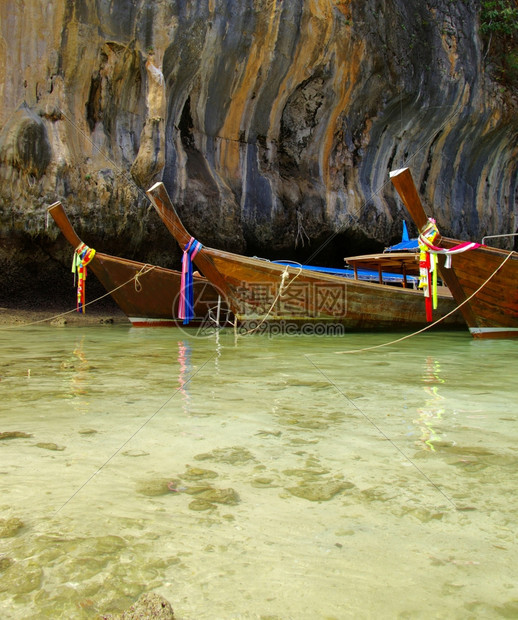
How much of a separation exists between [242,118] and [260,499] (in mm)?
11311

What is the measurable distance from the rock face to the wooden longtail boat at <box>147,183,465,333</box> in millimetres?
3335

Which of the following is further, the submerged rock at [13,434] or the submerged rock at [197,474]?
the submerged rock at [13,434]

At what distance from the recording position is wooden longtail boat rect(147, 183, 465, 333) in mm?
7164

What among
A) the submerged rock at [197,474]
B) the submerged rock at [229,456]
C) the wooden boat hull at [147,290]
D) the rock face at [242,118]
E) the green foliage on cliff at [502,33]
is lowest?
the submerged rock at [229,456]

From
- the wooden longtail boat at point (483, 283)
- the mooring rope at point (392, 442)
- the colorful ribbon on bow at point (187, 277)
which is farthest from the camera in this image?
the colorful ribbon on bow at point (187, 277)

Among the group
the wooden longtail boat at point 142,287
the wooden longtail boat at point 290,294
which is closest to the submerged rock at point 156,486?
the wooden longtail boat at point 290,294

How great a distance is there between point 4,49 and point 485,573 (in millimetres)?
10998

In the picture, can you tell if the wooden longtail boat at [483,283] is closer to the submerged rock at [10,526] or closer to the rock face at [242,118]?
the rock face at [242,118]

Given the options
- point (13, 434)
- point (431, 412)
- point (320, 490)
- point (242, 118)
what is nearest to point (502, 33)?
point (242, 118)

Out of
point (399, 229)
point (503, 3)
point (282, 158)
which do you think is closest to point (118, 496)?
point (282, 158)

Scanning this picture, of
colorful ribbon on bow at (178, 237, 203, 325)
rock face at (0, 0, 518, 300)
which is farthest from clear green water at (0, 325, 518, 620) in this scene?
rock face at (0, 0, 518, 300)

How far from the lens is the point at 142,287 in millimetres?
8328

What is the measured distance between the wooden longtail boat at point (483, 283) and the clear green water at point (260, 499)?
343cm

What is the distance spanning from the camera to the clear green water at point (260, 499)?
1167 mm
